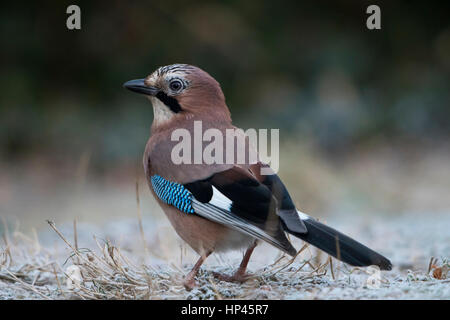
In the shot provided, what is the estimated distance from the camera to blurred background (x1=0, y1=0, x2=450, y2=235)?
10344mm

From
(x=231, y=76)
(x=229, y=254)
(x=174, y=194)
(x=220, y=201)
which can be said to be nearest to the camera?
(x=220, y=201)

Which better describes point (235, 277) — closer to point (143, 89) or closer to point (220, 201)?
point (220, 201)

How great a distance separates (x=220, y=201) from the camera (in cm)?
370

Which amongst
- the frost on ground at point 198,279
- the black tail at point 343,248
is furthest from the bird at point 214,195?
the frost on ground at point 198,279

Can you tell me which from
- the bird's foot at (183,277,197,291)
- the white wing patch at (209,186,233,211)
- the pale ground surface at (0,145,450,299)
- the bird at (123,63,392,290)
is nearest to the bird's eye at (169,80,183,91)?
the bird at (123,63,392,290)

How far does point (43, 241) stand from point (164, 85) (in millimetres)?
2712

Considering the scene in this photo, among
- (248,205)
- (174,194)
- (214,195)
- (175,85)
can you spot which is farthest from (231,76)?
(248,205)

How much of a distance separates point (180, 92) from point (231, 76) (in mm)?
6664

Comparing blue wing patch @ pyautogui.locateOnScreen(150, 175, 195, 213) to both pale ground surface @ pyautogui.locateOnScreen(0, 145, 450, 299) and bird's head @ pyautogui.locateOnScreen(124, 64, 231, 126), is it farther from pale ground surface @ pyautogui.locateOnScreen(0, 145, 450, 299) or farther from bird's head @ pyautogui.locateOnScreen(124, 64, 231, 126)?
bird's head @ pyautogui.locateOnScreen(124, 64, 231, 126)

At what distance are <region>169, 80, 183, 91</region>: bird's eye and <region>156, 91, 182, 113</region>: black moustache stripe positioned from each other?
66mm

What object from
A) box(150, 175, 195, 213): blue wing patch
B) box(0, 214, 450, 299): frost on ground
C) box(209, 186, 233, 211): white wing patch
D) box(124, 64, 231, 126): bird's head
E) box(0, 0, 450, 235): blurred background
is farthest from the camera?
box(0, 0, 450, 235): blurred background

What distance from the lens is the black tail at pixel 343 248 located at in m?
3.53
